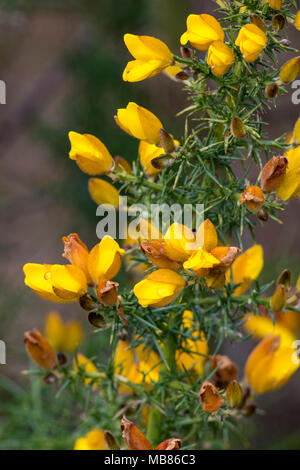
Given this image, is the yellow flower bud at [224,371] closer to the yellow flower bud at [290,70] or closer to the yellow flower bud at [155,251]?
the yellow flower bud at [155,251]

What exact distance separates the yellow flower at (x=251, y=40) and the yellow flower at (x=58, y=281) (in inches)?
8.9

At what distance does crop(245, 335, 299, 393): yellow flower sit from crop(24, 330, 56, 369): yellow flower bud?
21cm

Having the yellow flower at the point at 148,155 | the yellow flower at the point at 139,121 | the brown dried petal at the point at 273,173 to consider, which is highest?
the yellow flower at the point at 139,121

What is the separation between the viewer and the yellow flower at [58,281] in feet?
1.46

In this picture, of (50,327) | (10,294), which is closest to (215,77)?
(50,327)

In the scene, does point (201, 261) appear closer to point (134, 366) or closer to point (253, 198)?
point (253, 198)

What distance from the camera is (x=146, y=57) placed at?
472 mm

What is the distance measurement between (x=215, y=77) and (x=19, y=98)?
2.16 metres

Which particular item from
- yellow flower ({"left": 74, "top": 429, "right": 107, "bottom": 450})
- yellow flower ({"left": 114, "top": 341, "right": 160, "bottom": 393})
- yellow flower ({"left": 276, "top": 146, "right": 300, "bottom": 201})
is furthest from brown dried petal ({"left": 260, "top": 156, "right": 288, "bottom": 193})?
yellow flower ({"left": 74, "top": 429, "right": 107, "bottom": 450})

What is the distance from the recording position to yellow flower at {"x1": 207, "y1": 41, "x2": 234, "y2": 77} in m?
0.43

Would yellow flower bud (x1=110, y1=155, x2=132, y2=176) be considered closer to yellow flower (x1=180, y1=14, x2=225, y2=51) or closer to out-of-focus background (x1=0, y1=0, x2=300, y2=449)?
yellow flower (x1=180, y1=14, x2=225, y2=51)

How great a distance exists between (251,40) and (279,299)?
0.22 metres

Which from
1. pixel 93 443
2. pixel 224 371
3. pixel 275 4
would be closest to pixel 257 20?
pixel 275 4

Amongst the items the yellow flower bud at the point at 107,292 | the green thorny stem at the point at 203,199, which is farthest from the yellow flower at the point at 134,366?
the yellow flower bud at the point at 107,292
